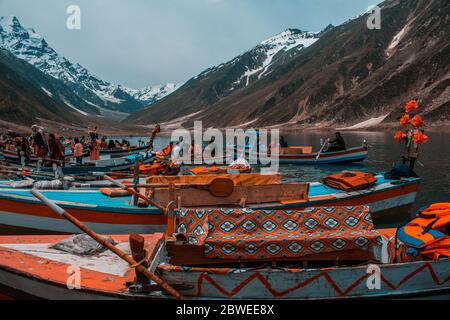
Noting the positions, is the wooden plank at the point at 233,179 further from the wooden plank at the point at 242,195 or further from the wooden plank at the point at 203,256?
the wooden plank at the point at 203,256

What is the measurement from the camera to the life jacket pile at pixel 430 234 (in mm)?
6527

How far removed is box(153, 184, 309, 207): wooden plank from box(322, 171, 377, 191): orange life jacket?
1998mm

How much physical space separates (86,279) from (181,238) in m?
1.81

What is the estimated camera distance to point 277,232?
7.29 metres

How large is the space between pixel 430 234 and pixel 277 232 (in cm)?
269

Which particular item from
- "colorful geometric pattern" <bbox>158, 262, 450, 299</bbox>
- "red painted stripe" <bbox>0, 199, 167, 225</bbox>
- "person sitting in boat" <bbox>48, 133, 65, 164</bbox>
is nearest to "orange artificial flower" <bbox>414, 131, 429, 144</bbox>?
"red painted stripe" <bbox>0, 199, 167, 225</bbox>

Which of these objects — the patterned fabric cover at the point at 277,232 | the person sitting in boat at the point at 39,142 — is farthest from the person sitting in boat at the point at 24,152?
the patterned fabric cover at the point at 277,232

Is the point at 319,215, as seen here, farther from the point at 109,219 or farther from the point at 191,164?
the point at 191,164

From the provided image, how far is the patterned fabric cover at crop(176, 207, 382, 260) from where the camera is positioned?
6906mm

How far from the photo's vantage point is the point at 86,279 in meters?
6.45

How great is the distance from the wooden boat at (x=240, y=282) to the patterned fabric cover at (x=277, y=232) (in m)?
0.71
